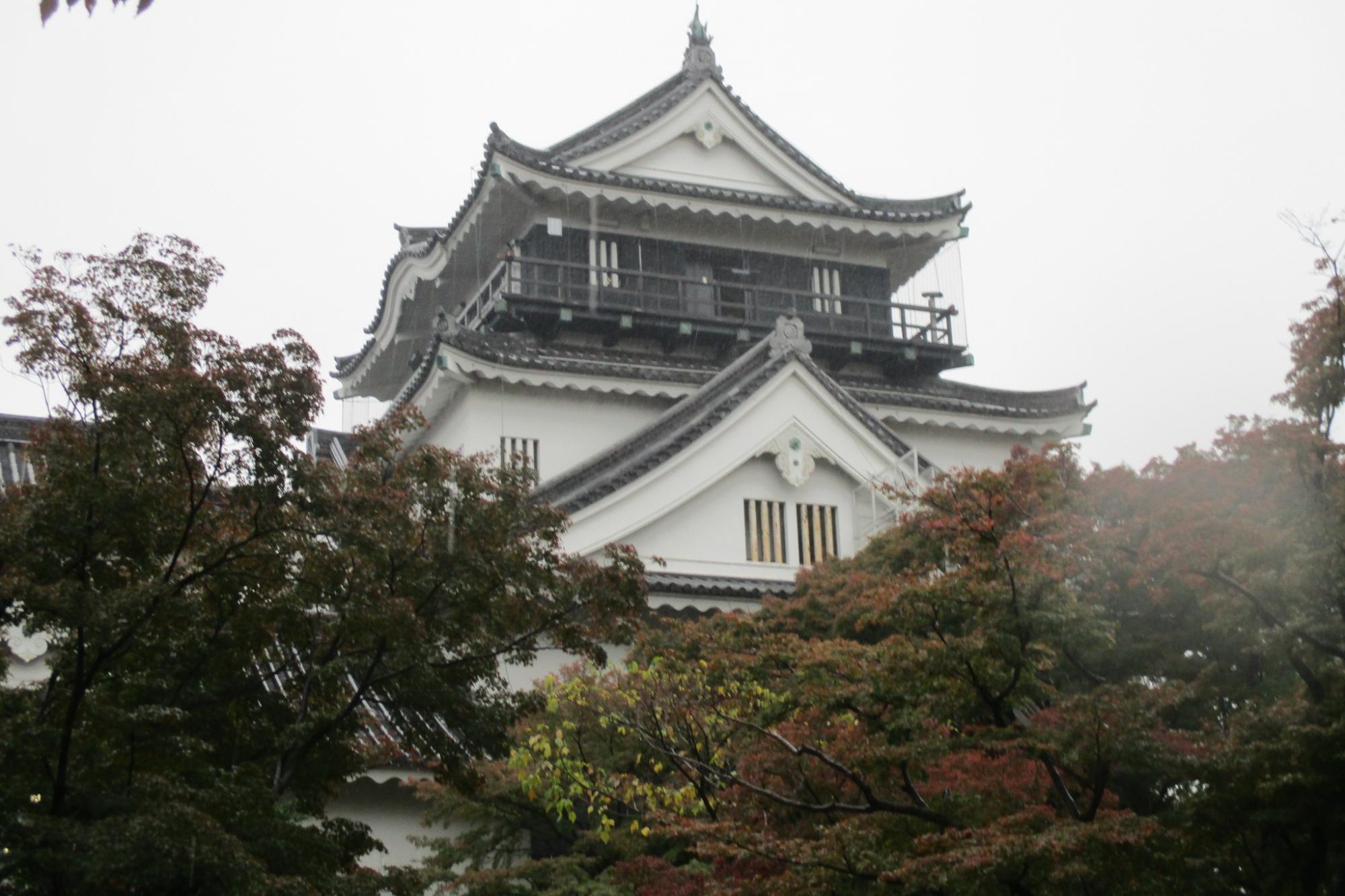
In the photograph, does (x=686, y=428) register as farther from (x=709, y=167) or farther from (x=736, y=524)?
(x=709, y=167)

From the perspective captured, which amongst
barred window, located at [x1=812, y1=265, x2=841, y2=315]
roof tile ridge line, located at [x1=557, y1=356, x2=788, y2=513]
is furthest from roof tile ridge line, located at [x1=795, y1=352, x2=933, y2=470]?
barred window, located at [x1=812, y1=265, x2=841, y2=315]

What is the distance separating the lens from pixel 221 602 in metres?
11.0

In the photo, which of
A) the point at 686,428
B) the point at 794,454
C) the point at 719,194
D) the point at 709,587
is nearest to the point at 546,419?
the point at 686,428

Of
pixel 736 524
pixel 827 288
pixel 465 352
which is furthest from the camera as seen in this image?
pixel 827 288

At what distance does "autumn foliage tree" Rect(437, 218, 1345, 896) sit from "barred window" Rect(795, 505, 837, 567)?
7501 millimetres

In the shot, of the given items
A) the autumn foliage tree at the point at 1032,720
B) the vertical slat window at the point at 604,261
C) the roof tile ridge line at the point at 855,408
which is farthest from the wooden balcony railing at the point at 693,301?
the autumn foliage tree at the point at 1032,720

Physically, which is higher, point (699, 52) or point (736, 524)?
point (699, 52)

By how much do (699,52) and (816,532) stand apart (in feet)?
39.9

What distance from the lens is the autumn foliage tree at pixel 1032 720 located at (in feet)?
36.5

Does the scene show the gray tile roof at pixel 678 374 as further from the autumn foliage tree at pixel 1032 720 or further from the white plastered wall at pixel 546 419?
the autumn foliage tree at pixel 1032 720

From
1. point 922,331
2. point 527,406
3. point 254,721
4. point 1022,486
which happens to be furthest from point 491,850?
point 922,331

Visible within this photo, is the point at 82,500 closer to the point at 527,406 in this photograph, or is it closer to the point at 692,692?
the point at 692,692

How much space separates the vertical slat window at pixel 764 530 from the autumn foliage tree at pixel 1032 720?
7228mm

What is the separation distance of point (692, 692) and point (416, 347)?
62.2ft
